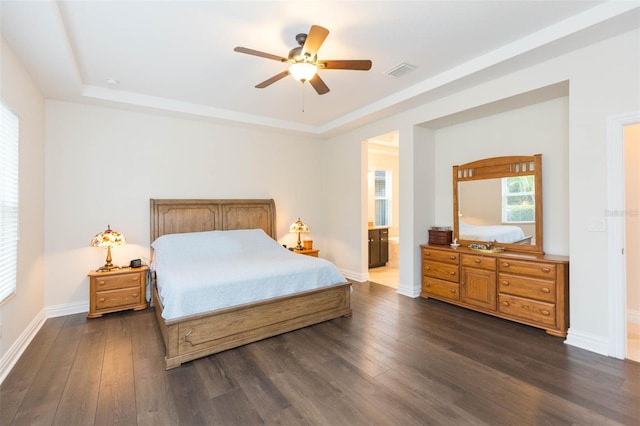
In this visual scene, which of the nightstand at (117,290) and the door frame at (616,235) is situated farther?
the nightstand at (117,290)

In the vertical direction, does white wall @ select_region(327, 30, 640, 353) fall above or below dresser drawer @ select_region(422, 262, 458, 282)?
above

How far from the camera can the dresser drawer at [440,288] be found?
410cm

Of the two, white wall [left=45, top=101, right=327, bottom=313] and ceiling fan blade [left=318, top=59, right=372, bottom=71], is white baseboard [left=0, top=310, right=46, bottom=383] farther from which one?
ceiling fan blade [left=318, top=59, right=372, bottom=71]

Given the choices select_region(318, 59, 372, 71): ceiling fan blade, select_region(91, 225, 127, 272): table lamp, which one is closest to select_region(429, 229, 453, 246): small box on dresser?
select_region(318, 59, 372, 71): ceiling fan blade

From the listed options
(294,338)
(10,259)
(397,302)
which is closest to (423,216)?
(397,302)

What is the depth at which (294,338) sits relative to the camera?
10.4 ft

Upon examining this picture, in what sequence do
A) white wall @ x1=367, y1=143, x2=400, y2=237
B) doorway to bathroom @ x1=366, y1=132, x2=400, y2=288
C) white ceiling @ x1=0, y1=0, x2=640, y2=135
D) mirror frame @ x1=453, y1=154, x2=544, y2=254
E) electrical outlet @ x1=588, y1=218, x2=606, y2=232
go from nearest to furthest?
white ceiling @ x1=0, y1=0, x2=640, y2=135 → electrical outlet @ x1=588, y1=218, x2=606, y2=232 → mirror frame @ x1=453, y1=154, x2=544, y2=254 → doorway to bathroom @ x1=366, y1=132, x2=400, y2=288 → white wall @ x1=367, y1=143, x2=400, y2=237

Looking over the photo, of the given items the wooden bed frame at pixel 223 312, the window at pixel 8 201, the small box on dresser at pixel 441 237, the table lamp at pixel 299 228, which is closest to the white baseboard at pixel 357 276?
the table lamp at pixel 299 228

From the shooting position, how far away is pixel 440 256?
4.28 metres

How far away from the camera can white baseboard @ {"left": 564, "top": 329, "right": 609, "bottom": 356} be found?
108 inches

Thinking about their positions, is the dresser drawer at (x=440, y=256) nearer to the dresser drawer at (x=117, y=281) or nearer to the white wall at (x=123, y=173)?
the white wall at (x=123, y=173)

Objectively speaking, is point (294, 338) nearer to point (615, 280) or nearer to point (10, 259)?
point (10, 259)

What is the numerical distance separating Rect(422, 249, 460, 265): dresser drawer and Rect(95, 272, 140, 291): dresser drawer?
13.2 feet

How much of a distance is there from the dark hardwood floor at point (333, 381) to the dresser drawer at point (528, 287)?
14.9 inches
